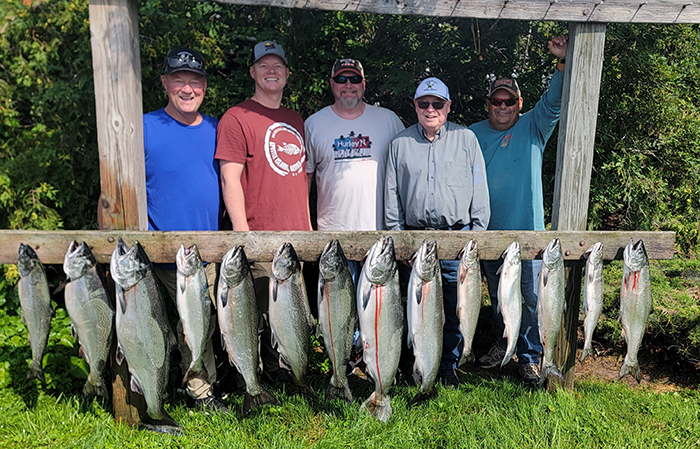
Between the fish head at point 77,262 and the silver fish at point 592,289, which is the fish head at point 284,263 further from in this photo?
the silver fish at point 592,289

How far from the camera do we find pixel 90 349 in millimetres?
3057

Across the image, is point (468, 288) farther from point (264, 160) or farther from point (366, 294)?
point (264, 160)

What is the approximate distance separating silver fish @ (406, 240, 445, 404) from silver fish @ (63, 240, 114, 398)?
1.85 meters

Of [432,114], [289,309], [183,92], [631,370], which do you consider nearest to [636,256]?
[631,370]

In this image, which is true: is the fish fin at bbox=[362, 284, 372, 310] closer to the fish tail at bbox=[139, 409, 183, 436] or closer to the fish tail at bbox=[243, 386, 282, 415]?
the fish tail at bbox=[243, 386, 282, 415]

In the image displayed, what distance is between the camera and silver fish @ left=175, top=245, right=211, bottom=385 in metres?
3.00

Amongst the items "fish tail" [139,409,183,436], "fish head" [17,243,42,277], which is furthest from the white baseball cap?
"fish tail" [139,409,183,436]

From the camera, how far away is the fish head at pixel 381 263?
10.2ft

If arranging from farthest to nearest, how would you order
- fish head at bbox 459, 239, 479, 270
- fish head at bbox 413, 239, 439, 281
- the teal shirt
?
the teal shirt, fish head at bbox 459, 239, 479, 270, fish head at bbox 413, 239, 439, 281

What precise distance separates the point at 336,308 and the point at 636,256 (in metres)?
1.99

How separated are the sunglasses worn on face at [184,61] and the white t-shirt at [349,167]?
3.03ft

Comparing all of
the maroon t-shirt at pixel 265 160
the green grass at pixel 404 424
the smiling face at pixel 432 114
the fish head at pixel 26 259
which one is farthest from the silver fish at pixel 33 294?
the smiling face at pixel 432 114

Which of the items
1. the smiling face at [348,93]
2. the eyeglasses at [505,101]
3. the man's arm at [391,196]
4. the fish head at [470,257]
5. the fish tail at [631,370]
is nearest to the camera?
the fish head at [470,257]

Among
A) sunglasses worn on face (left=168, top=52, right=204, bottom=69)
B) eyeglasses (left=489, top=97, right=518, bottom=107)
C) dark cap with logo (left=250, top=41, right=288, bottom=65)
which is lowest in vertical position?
A: eyeglasses (left=489, top=97, right=518, bottom=107)
